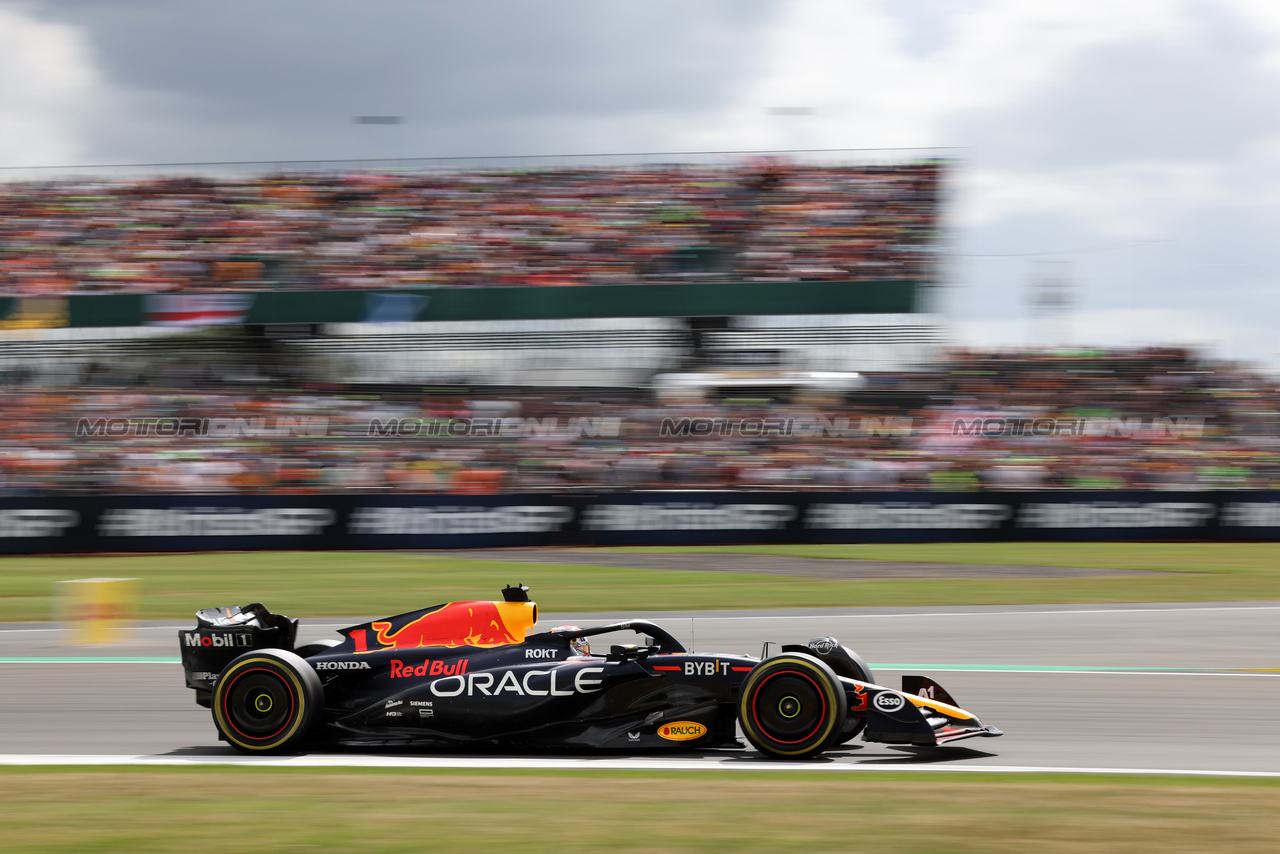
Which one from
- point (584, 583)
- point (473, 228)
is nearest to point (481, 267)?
point (473, 228)

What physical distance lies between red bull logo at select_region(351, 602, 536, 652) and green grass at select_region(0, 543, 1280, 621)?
21.9 feet

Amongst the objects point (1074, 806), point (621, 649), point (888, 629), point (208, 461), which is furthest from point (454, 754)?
point (208, 461)

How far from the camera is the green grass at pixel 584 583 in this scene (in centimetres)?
1350

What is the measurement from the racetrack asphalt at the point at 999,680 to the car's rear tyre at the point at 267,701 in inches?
10.2

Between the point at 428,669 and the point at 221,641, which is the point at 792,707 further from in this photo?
the point at 221,641

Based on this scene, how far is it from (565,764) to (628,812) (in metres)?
1.18

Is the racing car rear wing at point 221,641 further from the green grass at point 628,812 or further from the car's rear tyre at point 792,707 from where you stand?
the car's rear tyre at point 792,707

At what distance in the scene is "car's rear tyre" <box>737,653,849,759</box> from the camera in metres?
5.55

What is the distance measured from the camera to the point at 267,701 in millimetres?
6027

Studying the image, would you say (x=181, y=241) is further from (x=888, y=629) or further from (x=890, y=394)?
(x=888, y=629)

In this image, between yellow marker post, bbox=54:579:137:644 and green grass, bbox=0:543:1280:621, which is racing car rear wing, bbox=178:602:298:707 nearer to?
yellow marker post, bbox=54:579:137:644

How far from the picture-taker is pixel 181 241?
26.4 meters

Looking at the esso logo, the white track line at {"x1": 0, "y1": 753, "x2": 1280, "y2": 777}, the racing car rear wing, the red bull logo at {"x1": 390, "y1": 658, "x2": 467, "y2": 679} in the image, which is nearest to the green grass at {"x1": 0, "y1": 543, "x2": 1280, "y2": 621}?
the racing car rear wing

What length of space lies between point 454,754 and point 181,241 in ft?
74.9
